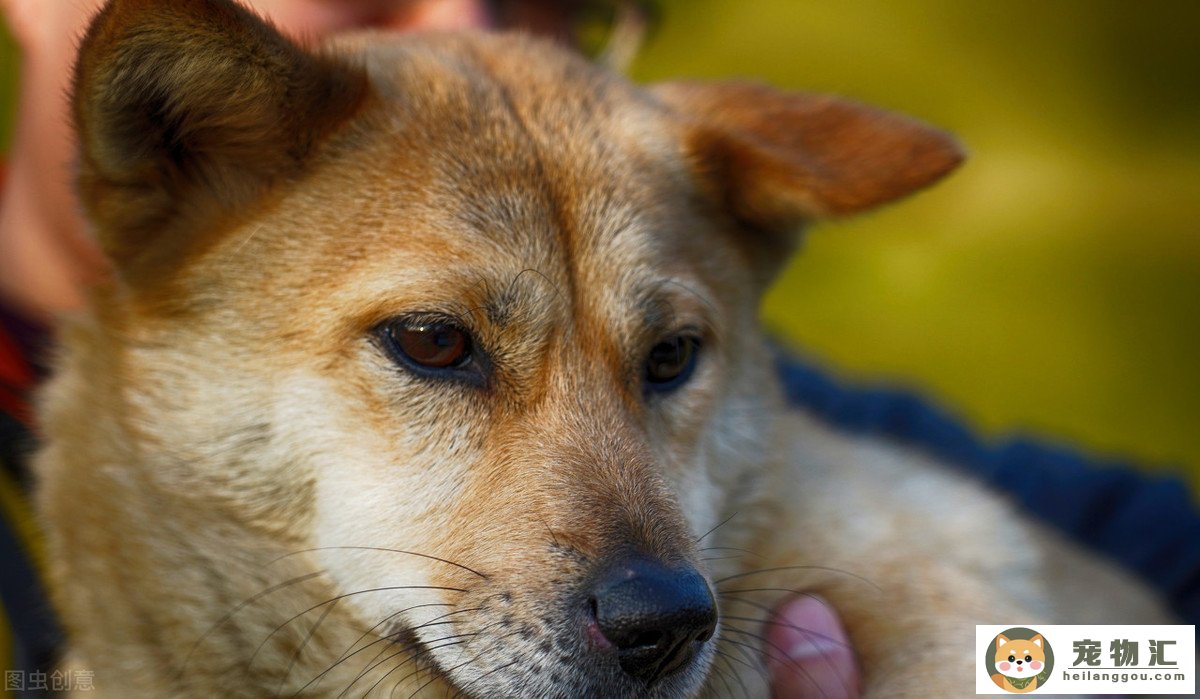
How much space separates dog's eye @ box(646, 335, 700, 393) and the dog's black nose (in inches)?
24.1

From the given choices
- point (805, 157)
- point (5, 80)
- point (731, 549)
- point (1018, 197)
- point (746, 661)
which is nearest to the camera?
point (746, 661)

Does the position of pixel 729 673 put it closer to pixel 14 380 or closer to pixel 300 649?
pixel 300 649

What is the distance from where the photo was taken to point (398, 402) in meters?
2.27

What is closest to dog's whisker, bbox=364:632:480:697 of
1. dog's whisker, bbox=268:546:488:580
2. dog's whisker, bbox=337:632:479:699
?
dog's whisker, bbox=337:632:479:699

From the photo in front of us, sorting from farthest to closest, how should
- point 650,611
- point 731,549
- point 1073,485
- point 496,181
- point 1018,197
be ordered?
point 1018,197 → point 1073,485 → point 731,549 → point 496,181 → point 650,611

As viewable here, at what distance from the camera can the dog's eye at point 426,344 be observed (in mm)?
2277

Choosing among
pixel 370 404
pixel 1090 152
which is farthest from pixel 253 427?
pixel 1090 152

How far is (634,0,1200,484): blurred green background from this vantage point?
24.6ft

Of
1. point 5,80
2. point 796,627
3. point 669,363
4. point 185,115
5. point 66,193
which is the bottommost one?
point 796,627

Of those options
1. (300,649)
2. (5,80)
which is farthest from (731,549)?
(5,80)

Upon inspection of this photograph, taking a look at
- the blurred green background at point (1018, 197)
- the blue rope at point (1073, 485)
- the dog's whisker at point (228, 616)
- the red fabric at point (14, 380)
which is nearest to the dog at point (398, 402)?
the dog's whisker at point (228, 616)

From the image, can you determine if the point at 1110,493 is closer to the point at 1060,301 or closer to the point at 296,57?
the point at 296,57

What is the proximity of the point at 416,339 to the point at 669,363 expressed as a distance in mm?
629

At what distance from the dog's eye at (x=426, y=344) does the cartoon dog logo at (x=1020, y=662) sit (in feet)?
4.63
